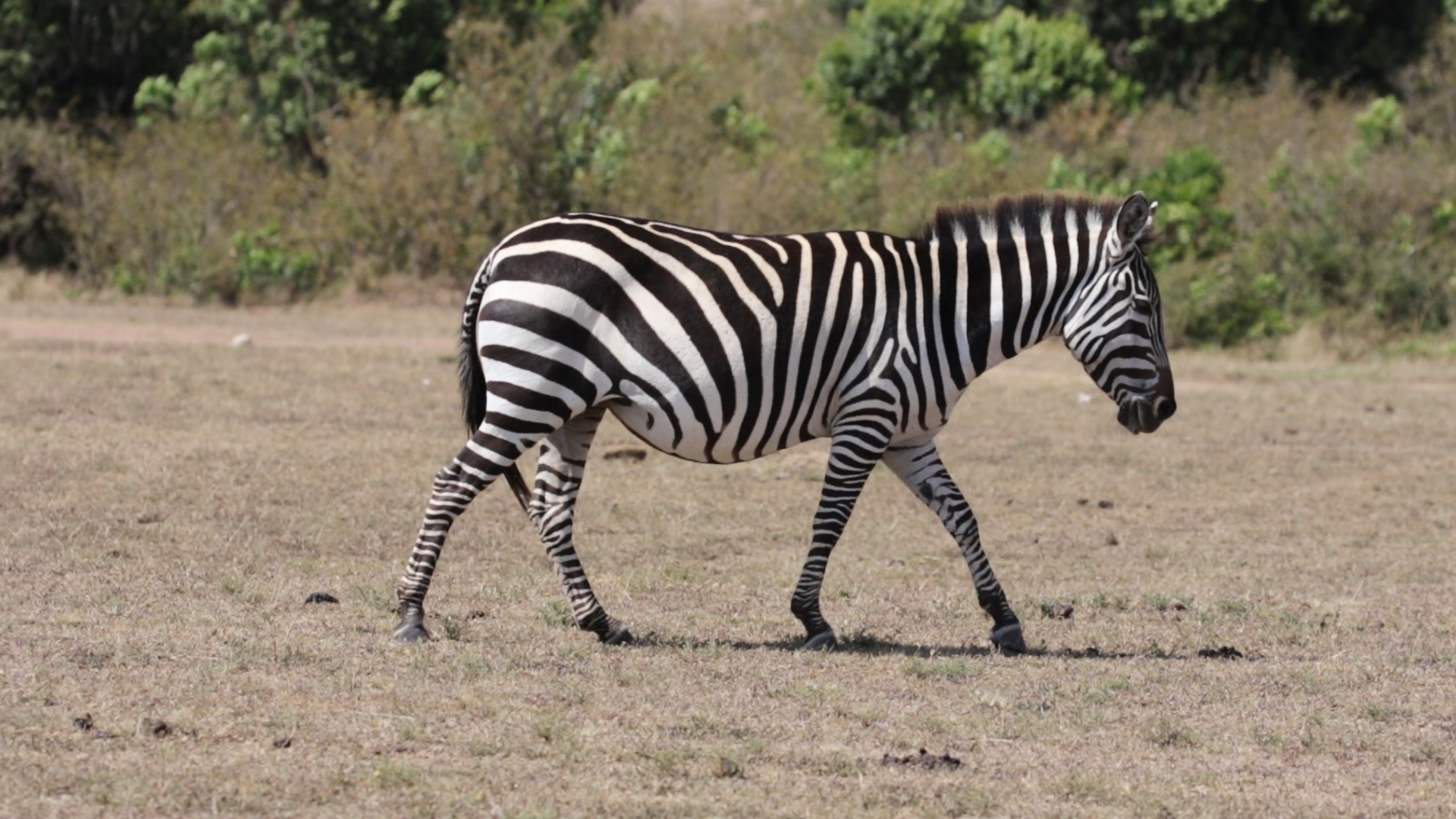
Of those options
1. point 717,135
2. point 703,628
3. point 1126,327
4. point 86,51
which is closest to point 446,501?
point 703,628

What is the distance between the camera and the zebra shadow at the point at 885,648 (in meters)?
7.95

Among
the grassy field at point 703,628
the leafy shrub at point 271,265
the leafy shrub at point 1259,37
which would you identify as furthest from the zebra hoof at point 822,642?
the leafy shrub at point 1259,37

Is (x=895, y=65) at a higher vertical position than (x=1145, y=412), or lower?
higher

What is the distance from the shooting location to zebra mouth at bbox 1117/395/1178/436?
8289 mm

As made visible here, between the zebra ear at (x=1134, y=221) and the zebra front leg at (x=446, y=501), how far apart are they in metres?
2.85

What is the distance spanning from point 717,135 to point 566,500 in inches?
911

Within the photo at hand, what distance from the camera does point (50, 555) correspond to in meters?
9.36

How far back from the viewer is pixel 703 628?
848 cm

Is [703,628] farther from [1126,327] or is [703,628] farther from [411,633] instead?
[1126,327]

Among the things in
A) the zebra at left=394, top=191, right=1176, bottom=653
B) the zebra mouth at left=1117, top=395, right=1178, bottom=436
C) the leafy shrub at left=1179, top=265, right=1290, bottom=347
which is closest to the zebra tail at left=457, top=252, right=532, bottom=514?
the zebra at left=394, top=191, right=1176, bottom=653

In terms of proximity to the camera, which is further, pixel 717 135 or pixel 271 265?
pixel 717 135

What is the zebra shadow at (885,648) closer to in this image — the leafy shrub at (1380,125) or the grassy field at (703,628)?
the grassy field at (703,628)

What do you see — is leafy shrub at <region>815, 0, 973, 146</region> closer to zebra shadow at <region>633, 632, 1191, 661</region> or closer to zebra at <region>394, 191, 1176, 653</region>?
zebra at <region>394, 191, 1176, 653</region>

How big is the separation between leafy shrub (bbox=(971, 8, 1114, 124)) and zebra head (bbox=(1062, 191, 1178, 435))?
78.7ft
